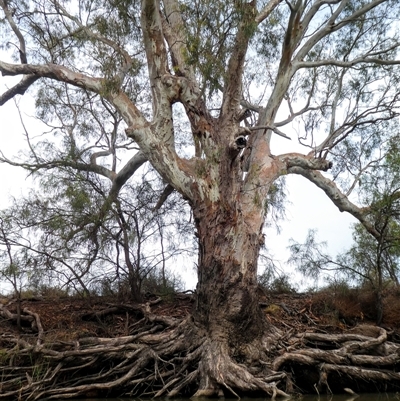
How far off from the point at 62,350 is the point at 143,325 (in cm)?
168

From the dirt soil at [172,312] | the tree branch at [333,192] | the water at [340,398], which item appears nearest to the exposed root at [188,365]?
the water at [340,398]

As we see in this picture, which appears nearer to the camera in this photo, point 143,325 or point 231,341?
point 231,341

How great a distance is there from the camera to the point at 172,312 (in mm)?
9297

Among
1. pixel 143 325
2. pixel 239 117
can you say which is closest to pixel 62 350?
pixel 143 325

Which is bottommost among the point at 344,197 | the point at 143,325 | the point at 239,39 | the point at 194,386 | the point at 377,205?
the point at 194,386

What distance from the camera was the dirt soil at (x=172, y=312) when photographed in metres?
8.57

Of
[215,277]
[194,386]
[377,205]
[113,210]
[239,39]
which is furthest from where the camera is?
[113,210]

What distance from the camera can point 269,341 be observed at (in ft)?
24.8

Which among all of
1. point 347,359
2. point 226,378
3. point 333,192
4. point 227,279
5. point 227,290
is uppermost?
point 333,192

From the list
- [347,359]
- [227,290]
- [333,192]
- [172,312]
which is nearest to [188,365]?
[227,290]

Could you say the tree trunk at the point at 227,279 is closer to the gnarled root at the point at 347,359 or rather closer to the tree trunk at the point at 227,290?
the tree trunk at the point at 227,290

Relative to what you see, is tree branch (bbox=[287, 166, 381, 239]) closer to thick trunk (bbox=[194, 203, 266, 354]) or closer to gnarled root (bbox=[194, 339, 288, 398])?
thick trunk (bbox=[194, 203, 266, 354])

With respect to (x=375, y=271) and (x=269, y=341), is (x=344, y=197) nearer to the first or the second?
(x=375, y=271)

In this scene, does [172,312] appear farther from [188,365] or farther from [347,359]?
[347,359]
